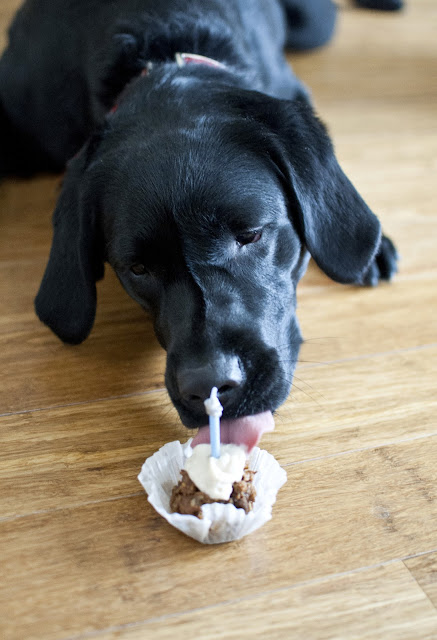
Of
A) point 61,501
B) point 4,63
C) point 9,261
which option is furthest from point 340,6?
point 61,501

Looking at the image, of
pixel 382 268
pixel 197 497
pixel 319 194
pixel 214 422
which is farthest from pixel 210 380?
pixel 382 268

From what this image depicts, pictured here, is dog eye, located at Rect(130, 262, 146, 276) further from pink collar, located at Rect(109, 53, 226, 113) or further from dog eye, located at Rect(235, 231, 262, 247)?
pink collar, located at Rect(109, 53, 226, 113)

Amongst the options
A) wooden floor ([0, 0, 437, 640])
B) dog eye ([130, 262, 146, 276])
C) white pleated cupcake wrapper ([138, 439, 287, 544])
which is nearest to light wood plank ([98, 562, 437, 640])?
wooden floor ([0, 0, 437, 640])

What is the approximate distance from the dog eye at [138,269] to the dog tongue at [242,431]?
36 cm

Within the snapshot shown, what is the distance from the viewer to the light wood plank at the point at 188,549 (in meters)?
1.04

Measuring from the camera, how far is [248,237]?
4.24 ft

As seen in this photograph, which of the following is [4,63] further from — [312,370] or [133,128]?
[312,370]

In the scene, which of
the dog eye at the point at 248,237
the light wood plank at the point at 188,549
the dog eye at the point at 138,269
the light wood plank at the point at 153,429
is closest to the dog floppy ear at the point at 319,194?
the dog eye at the point at 248,237

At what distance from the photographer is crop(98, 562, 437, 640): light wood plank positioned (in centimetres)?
99

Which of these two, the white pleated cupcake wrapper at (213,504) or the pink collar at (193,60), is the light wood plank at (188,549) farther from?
the pink collar at (193,60)

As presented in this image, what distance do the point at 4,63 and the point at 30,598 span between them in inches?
75.7

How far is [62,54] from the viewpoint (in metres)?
2.08

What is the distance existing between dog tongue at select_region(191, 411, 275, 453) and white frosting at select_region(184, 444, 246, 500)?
0.19 ft

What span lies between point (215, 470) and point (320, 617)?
10.8 inches
